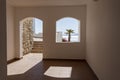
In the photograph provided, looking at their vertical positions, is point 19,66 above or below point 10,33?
below

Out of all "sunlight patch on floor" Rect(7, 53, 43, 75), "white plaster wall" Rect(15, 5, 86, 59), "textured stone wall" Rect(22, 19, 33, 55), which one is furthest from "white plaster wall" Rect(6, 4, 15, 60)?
"textured stone wall" Rect(22, 19, 33, 55)

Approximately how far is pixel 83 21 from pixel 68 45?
1.30 meters

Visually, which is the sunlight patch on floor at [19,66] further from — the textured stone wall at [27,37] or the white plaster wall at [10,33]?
the textured stone wall at [27,37]

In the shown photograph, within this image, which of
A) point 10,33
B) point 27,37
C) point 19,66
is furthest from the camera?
point 27,37

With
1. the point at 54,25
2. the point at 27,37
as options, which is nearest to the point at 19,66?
the point at 54,25

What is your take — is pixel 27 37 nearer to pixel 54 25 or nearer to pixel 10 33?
pixel 10 33

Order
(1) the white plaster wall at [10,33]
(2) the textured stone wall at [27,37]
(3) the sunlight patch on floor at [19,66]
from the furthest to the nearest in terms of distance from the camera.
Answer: (2) the textured stone wall at [27,37] < (1) the white plaster wall at [10,33] < (3) the sunlight patch on floor at [19,66]

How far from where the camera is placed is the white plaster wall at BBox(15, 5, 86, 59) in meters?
6.76

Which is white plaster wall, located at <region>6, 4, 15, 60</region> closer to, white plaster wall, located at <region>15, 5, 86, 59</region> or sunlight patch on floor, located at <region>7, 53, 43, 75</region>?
white plaster wall, located at <region>15, 5, 86, 59</region>

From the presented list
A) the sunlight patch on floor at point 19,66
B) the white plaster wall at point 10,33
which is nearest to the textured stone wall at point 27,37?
the white plaster wall at point 10,33

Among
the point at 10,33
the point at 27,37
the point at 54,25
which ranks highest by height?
the point at 54,25

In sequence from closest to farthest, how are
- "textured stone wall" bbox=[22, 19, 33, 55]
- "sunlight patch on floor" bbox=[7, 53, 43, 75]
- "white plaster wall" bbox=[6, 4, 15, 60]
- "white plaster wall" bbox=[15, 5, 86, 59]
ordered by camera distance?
"sunlight patch on floor" bbox=[7, 53, 43, 75]
"white plaster wall" bbox=[6, 4, 15, 60]
"white plaster wall" bbox=[15, 5, 86, 59]
"textured stone wall" bbox=[22, 19, 33, 55]

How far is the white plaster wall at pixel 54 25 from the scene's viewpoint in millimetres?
6762

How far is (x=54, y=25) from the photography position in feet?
22.6
